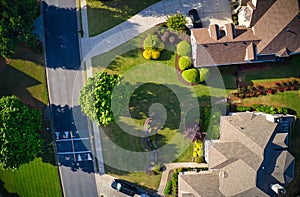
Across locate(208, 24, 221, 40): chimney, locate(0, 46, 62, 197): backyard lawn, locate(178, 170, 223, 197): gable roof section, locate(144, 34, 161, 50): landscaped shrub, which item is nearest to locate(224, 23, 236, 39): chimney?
locate(208, 24, 221, 40): chimney

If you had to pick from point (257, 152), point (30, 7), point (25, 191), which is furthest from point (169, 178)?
point (30, 7)

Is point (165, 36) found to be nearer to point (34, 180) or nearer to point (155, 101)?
point (155, 101)

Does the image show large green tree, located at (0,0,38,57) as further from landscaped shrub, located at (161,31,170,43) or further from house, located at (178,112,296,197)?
house, located at (178,112,296,197)

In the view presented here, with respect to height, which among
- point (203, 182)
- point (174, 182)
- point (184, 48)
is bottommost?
point (174, 182)

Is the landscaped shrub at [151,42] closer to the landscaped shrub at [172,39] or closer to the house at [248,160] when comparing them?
the landscaped shrub at [172,39]

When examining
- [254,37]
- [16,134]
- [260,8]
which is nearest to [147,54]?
[254,37]

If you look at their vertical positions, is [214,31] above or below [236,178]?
above

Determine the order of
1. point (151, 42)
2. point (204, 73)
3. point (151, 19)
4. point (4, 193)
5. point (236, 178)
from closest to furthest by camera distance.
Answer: point (236, 178), point (204, 73), point (151, 42), point (151, 19), point (4, 193)
